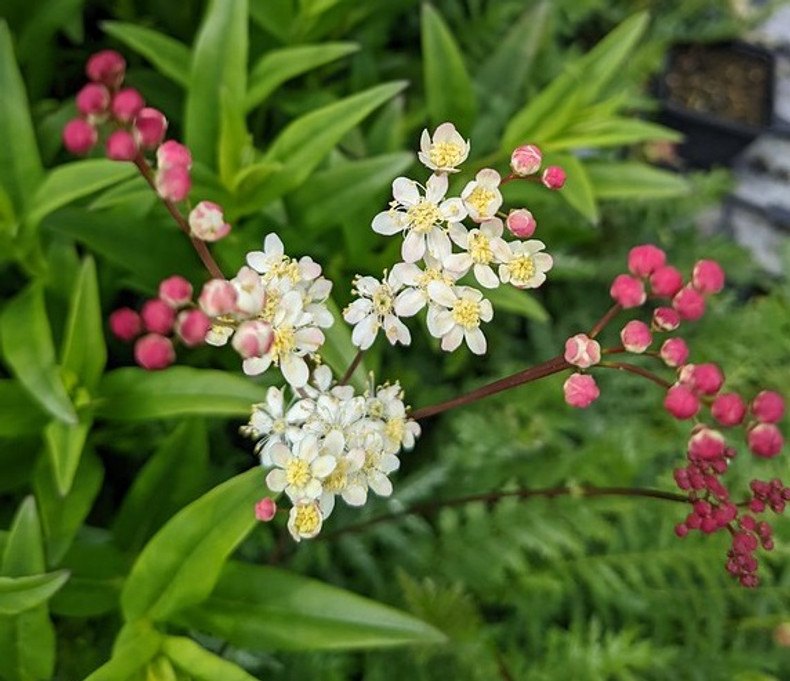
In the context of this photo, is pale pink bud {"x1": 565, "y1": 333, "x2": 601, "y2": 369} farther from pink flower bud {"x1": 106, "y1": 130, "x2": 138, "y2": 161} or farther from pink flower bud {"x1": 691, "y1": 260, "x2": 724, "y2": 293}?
pink flower bud {"x1": 106, "y1": 130, "x2": 138, "y2": 161}

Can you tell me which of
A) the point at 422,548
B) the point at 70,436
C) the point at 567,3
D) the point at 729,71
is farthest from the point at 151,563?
the point at 729,71

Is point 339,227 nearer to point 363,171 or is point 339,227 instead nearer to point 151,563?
point 363,171

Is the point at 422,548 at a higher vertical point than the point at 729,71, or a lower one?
lower

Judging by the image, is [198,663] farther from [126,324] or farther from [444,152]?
[444,152]

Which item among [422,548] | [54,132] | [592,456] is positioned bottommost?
[422,548]

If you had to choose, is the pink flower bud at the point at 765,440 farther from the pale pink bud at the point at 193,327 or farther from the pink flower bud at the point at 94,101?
the pink flower bud at the point at 94,101

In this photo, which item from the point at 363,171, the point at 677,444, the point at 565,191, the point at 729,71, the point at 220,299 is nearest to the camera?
the point at 220,299
